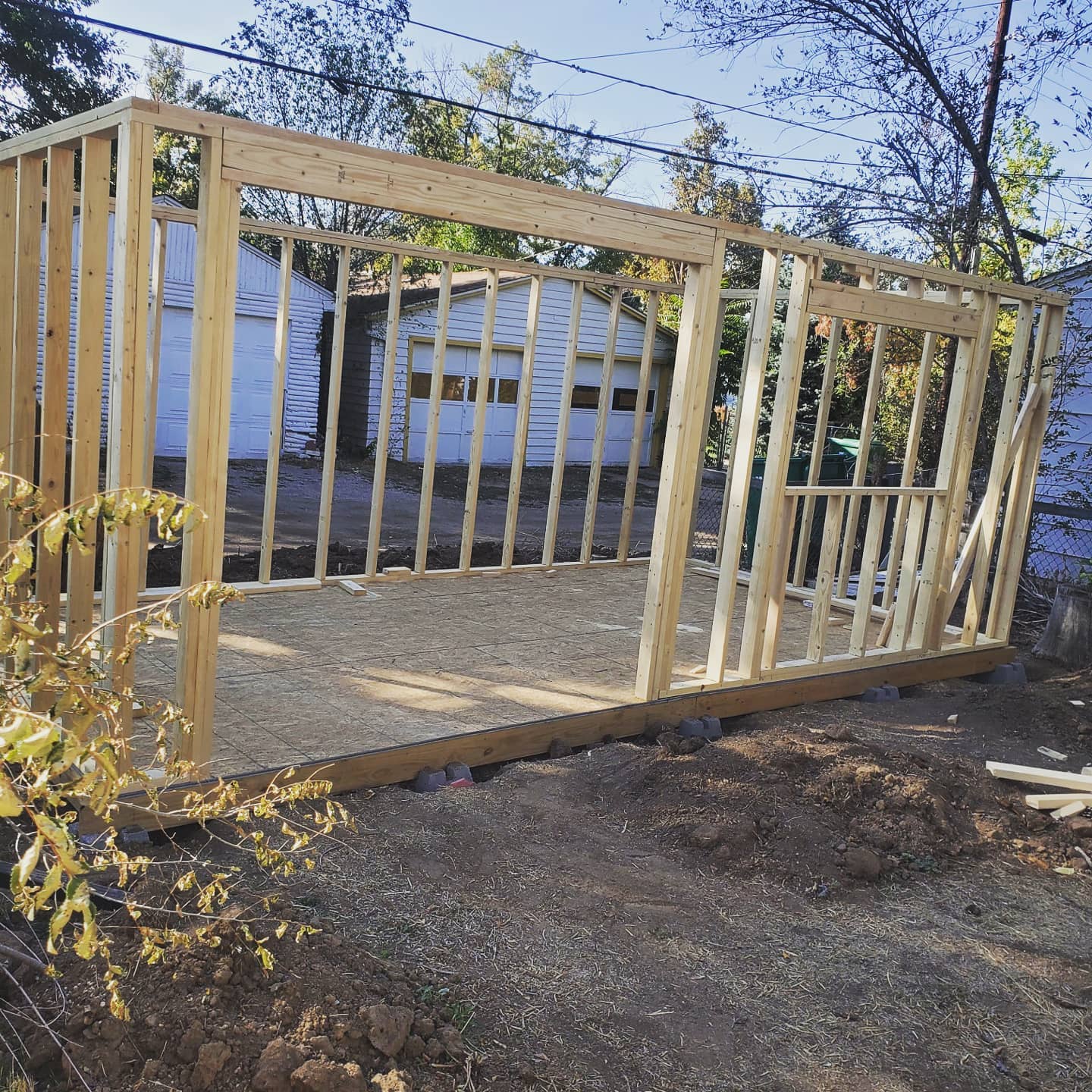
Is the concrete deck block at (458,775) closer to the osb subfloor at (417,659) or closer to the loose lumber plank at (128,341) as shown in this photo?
the osb subfloor at (417,659)

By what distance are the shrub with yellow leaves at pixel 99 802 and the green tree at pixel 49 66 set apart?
16.6 metres

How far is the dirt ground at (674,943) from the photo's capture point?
8.45 ft

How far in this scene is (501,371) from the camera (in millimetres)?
20000

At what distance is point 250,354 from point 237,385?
0.63 m

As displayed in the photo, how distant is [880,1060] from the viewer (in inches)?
112

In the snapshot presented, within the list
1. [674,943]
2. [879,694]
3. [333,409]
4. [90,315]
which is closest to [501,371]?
[333,409]

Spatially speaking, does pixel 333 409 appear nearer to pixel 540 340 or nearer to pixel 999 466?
pixel 999 466

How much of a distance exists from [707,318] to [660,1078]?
11.4 feet

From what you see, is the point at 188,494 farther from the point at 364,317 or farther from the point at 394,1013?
the point at 364,317

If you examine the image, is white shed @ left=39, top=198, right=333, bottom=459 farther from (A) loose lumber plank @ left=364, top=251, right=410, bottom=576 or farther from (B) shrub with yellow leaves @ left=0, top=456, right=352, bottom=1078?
(B) shrub with yellow leaves @ left=0, top=456, right=352, bottom=1078

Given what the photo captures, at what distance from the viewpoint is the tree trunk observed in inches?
297

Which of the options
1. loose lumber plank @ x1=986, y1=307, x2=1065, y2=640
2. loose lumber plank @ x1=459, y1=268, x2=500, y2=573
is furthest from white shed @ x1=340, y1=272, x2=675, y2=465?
loose lumber plank @ x1=986, y1=307, x2=1065, y2=640

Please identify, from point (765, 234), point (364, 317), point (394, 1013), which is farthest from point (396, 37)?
point (394, 1013)

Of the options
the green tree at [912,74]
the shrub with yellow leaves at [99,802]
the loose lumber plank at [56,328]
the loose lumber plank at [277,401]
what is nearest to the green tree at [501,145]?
the green tree at [912,74]
